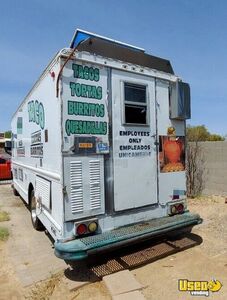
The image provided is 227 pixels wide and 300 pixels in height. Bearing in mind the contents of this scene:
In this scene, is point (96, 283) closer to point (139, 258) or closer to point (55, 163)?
point (139, 258)

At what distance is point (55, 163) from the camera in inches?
158

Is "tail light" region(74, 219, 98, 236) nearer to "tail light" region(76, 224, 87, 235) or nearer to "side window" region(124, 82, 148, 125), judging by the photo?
"tail light" region(76, 224, 87, 235)

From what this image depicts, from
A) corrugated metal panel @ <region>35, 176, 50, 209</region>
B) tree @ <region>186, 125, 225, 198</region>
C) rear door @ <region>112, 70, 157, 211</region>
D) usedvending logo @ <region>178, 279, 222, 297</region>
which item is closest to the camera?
usedvending logo @ <region>178, 279, 222, 297</region>

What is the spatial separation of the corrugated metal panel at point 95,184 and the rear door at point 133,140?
292 mm

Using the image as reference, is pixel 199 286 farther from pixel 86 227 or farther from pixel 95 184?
pixel 95 184

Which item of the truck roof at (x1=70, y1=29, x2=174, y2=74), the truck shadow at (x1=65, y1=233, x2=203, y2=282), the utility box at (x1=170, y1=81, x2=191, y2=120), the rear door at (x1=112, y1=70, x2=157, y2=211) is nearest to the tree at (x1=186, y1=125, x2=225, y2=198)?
the truck shadow at (x1=65, y1=233, x2=203, y2=282)

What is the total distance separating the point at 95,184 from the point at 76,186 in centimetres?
30

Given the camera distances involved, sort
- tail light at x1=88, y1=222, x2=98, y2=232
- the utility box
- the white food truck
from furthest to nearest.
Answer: the utility box, tail light at x1=88, y1=222, x2=98, y2=232, the white food truck

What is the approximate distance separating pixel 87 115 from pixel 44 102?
3.20ft

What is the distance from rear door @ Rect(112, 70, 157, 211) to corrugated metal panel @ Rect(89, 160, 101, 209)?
0.29m

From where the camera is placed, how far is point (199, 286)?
359 cm

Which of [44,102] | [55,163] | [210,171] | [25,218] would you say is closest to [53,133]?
[55,163]

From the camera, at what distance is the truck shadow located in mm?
3922

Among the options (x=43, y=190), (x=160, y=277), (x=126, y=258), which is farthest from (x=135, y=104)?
(x=160, y=277)
